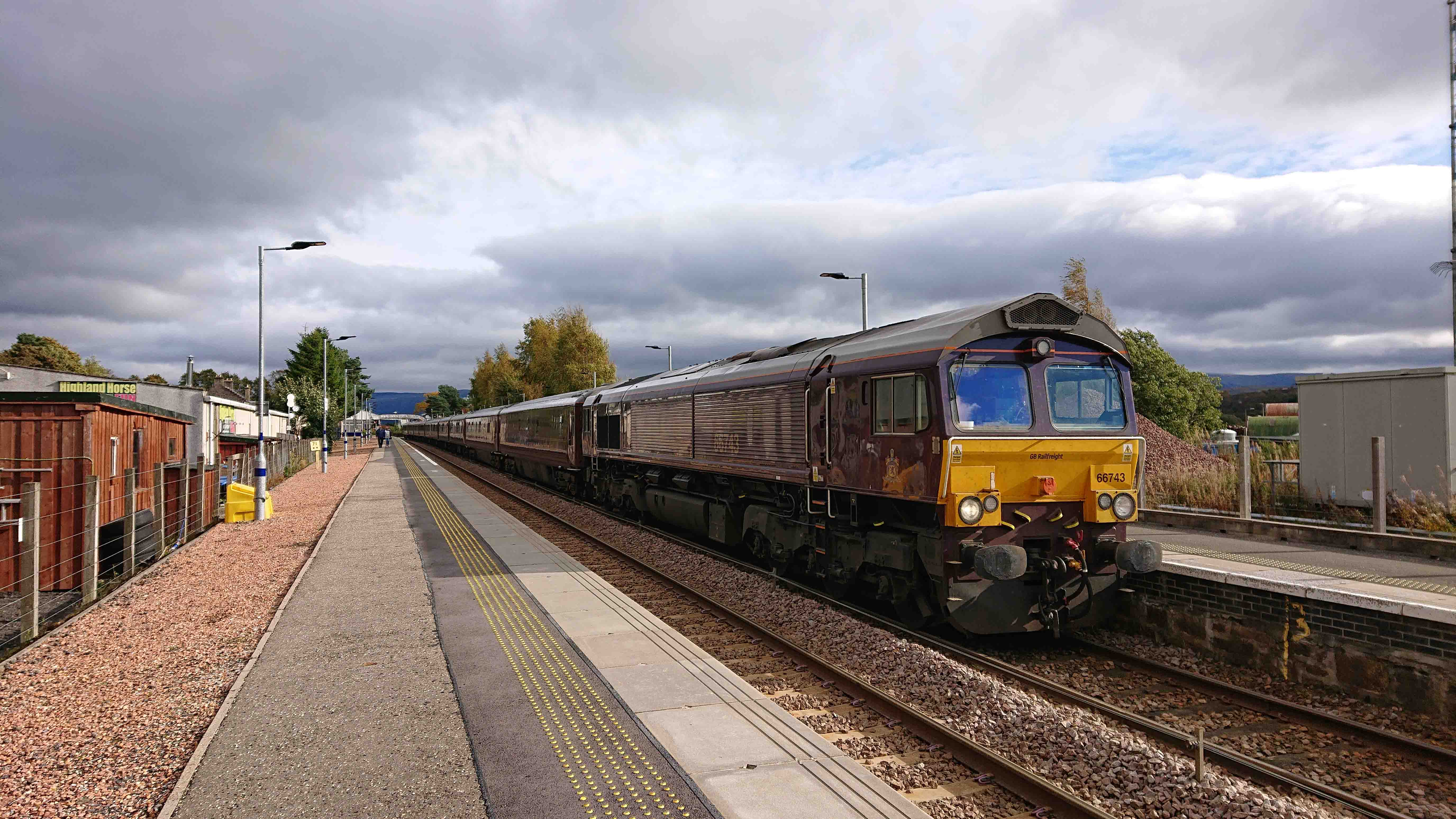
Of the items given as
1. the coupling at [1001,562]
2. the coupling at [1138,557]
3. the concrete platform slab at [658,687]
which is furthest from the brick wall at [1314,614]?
the concrete platform slab at [658,687]

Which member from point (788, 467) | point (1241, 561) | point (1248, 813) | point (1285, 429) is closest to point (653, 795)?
point (1248, 813)

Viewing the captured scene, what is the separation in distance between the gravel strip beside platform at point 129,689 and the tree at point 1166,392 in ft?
126

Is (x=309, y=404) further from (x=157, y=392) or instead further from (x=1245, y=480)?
(x=1245, y=480)

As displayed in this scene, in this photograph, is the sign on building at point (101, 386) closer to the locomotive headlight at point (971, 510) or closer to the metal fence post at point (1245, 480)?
the locomotive headlight at point (971, 510)

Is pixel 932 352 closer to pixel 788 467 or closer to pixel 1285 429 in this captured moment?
pixel 788 467

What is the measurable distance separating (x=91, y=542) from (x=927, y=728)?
10.3 m

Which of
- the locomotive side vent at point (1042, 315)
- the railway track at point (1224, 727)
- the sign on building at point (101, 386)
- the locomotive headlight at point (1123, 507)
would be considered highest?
the sign on building at point (101, 386)

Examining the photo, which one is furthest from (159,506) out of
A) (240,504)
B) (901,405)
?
(901,405)

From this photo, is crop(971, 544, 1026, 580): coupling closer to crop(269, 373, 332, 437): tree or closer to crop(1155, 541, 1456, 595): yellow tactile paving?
crop(1155, 541, 1456, 595): yellow tactile paving

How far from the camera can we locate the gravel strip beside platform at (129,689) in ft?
17.2

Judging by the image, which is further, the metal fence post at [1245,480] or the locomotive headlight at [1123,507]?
the metal fence post at [1245,480]

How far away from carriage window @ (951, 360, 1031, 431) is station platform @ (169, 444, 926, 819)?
3.52 metres

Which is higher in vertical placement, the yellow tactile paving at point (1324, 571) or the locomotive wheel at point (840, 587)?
the yellow tactile paving at point (1324, 571)

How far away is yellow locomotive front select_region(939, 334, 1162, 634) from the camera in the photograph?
8.09 metres
